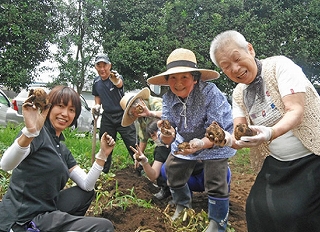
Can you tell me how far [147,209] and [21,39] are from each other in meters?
9.35

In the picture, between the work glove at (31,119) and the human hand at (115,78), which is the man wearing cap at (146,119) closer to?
the human hand at (115,78)

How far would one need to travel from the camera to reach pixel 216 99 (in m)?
2.71

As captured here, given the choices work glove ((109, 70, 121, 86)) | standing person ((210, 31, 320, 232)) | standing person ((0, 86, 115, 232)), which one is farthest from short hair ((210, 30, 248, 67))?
work glove ((109, 70, 121, 86))

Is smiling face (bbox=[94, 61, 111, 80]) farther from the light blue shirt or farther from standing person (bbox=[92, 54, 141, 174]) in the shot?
the light blue shirt

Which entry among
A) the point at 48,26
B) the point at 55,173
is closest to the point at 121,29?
the point at 48,26

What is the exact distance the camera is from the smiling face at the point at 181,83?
266 centimetres

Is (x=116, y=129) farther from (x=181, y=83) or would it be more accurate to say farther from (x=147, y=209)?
(x=181, y=83)

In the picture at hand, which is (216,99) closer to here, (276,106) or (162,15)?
(276,106)

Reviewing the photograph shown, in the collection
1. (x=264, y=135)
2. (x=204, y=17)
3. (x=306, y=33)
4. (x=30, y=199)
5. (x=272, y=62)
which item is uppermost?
(x=204, y=17)

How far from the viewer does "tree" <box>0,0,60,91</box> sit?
1035 centimetres

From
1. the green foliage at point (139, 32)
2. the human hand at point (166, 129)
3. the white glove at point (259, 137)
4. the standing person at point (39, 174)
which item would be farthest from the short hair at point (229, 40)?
the green foliage at point (139, 32)

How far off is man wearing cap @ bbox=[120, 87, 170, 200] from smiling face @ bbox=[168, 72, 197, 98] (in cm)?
49

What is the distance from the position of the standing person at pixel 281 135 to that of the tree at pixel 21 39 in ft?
31.6

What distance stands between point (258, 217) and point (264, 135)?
675 millimetres
